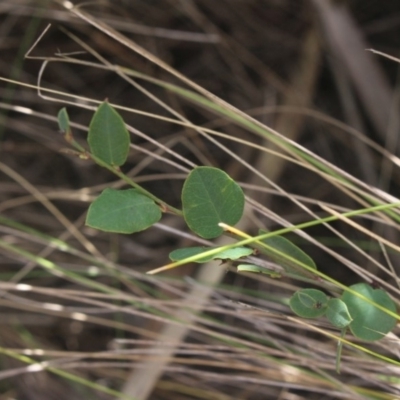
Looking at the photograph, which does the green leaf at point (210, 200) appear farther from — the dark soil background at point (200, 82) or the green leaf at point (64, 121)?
the dark soil background at point (200, 82)

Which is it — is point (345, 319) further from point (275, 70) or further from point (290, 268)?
point (275, 70)

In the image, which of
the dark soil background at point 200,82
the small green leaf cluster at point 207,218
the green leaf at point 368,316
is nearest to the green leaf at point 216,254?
the small green leaf cluster at point 207,218

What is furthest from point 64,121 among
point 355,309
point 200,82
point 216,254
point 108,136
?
point 200,82

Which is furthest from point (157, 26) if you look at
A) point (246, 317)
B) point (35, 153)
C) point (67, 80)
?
point (246, 317)

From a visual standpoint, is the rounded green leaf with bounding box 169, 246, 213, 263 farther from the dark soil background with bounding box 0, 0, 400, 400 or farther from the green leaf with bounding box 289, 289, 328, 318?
the dark soil background with bounding box 0, 0, 400, 400

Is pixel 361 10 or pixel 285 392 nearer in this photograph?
pixel 285 392

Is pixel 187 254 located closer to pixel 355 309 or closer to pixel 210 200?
pixel 210 200

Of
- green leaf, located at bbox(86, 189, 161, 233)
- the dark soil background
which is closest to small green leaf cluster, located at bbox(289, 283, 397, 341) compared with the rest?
green leaf, located at bbox(86, 189, 161, 233)
